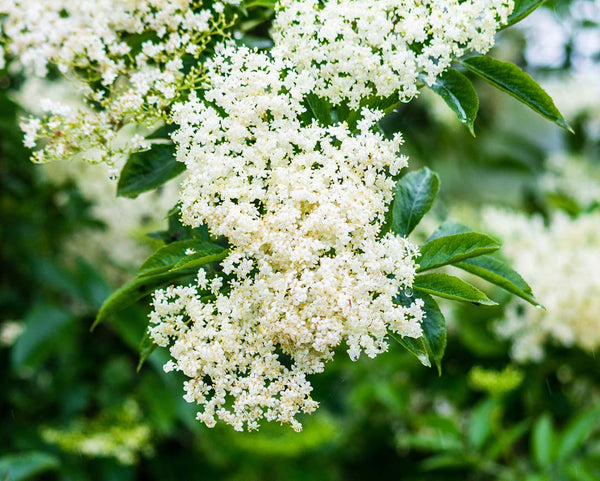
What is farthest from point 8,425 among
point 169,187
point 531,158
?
point 531,158

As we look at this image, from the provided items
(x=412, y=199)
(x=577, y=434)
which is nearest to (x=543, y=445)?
(x=577, y=434)

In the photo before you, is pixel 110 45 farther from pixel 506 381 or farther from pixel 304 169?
pixel 506 381

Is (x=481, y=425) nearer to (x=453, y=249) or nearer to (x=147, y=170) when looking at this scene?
(x=453, y=249)

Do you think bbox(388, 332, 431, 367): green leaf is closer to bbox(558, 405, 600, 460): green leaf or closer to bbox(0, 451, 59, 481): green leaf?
bbox(0, 451, 59, 481): green leaf

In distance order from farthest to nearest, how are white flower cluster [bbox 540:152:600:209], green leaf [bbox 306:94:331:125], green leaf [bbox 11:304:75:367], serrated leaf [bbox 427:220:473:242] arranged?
1. white flower cluster [bbox 540:152:600:209]
2. green leaf [bbox 11:304:75:367]
3. serrated leaf [bbox 427:220:473:242]
4. green leaf [bbox 306:94:331:125]

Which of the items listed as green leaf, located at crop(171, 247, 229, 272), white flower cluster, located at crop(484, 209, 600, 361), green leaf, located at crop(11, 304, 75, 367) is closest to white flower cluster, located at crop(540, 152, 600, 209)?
white flower cluster, located at crop(484, 209, 600, 361)

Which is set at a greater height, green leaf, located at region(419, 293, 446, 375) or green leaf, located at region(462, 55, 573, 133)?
green leaf, located at region(462, 55, 573, 133)

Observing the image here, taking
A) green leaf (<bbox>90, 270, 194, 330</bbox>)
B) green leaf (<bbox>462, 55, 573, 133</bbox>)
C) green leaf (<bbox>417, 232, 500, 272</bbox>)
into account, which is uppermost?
green leaf (<bbox>462, 55, 573, 133</bbox>)
